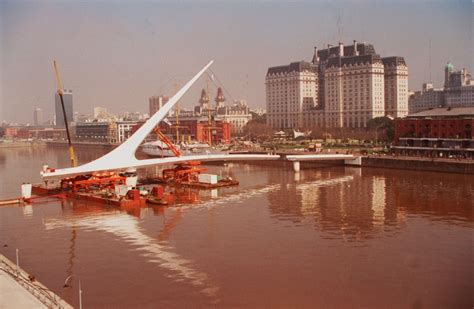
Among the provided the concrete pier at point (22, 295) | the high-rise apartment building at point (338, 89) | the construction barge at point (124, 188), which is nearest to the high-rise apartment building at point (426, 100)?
the high-rise apartment building at point (338, 89)

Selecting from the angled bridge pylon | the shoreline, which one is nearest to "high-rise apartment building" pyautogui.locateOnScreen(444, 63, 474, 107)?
the shoreline

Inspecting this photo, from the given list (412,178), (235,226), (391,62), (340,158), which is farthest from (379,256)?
(391,62)

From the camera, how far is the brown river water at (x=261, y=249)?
664cm

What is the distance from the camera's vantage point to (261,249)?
345 inches

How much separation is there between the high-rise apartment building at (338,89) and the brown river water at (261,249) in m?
26.3

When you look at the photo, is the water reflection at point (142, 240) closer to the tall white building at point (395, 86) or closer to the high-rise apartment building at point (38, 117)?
the tall white building at point (395, 86)

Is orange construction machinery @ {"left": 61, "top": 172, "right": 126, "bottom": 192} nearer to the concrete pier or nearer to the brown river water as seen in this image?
the brown river water

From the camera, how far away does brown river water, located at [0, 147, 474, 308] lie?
664 cm

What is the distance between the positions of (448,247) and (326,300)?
3.26 m

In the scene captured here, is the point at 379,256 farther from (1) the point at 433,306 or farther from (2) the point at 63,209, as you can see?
(2) the point at 63,209

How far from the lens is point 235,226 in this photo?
424 inches

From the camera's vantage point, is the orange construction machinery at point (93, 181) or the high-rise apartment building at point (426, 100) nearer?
the orange construction machinery at point (93, 181)

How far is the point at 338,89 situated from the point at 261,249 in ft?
114

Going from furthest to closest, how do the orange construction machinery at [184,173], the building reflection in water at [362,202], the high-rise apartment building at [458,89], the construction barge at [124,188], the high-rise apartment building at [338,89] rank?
the high-rise apartment building at [458,89] < the high-rise apartment building at [338,89] < the orange construction machinery at [184,173] < the construction barge at [124,188] < the building reflection in water at [362,202]
